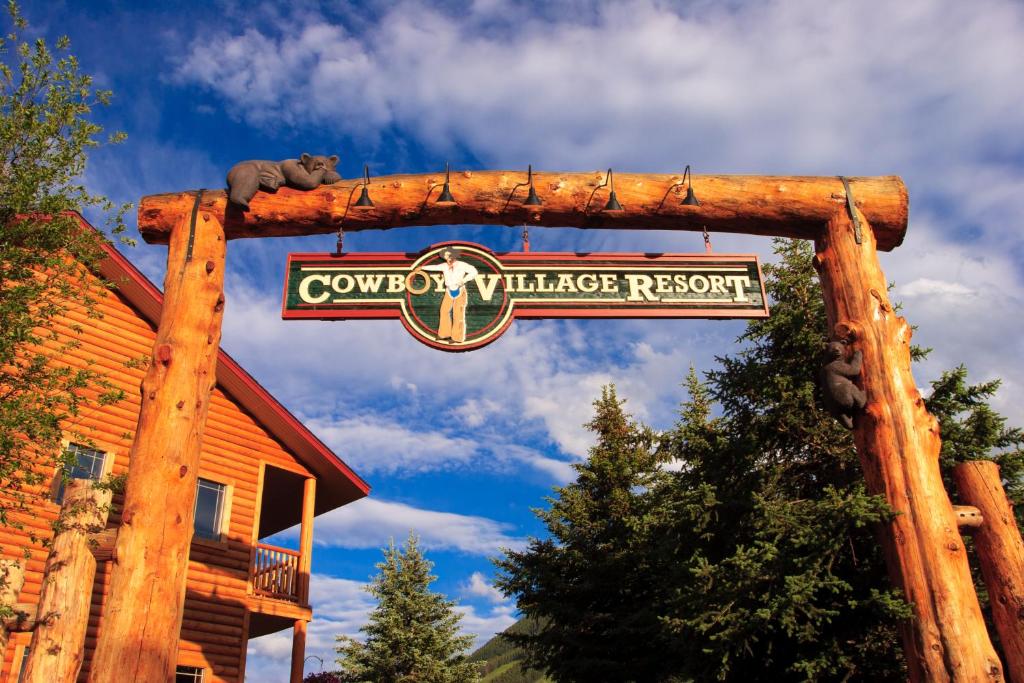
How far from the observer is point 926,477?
526 centimetres

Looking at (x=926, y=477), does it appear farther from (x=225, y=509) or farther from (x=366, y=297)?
(x=225, y=509)

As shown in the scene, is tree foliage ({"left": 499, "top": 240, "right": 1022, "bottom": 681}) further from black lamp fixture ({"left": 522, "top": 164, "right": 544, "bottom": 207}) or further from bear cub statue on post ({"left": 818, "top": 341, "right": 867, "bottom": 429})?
black lamp fixture ({"left": 522, "top": 164, "right": 544, "bottom": 207})

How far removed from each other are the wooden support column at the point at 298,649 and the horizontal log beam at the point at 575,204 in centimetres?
1157

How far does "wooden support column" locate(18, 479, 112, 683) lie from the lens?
7.19 m

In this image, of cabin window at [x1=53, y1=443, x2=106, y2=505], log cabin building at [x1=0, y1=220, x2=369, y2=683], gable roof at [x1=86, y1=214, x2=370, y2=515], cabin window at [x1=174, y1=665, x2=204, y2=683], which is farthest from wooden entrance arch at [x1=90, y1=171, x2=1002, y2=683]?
cabin window at [x1=174, y1=665, x2=204, y2=683]

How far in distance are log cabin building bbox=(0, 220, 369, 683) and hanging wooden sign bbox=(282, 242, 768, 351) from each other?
8618mm

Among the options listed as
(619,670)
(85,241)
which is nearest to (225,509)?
(85,241)

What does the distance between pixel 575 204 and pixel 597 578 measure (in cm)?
1457

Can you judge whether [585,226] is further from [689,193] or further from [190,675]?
[190,675]

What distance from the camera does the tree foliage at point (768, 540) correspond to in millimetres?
10133

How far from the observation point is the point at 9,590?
7.54 m

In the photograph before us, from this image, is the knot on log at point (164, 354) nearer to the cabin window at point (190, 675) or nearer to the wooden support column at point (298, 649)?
the cabin window at point (190, 675)

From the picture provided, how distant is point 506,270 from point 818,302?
8883 millimetres

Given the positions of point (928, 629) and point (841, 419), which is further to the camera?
point (841, 419)
